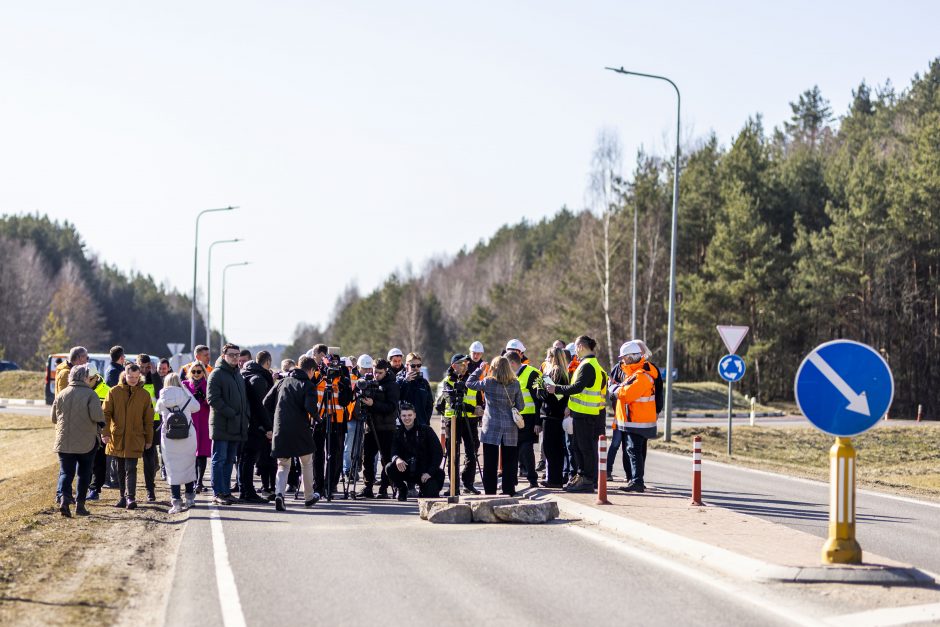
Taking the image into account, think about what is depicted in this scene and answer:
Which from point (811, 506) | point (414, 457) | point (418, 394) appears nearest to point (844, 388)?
point (811, 506)

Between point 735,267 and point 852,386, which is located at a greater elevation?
point 735,267

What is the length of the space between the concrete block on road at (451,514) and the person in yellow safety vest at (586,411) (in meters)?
2.68

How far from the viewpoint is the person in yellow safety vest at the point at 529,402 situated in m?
16.5

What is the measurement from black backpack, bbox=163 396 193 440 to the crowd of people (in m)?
0.01

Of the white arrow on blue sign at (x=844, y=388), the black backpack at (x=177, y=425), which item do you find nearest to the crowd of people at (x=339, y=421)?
the black backpack at (x=177, y=425)

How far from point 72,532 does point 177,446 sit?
2.09 meters

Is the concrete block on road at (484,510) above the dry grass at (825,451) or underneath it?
above

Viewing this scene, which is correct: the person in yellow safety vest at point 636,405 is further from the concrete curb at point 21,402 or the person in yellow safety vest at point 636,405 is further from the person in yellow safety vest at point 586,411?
the concrete curb at point 21,402

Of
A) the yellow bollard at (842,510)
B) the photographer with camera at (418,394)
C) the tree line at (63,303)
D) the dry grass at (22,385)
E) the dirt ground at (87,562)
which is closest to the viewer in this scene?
the dirt ground at (87,562)

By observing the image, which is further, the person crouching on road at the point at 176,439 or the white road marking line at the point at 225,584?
the person crouching on road at the point at 176,439

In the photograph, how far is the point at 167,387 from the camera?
585 inches

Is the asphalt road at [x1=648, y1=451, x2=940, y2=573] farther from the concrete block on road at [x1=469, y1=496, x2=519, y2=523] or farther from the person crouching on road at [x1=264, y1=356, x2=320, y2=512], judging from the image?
the person crouching on road at [x1=264, y1=356, x2=320, y2=512]

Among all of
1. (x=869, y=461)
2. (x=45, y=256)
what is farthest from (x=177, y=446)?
(x=45, y=256)

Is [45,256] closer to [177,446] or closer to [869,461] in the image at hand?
[869,461]
